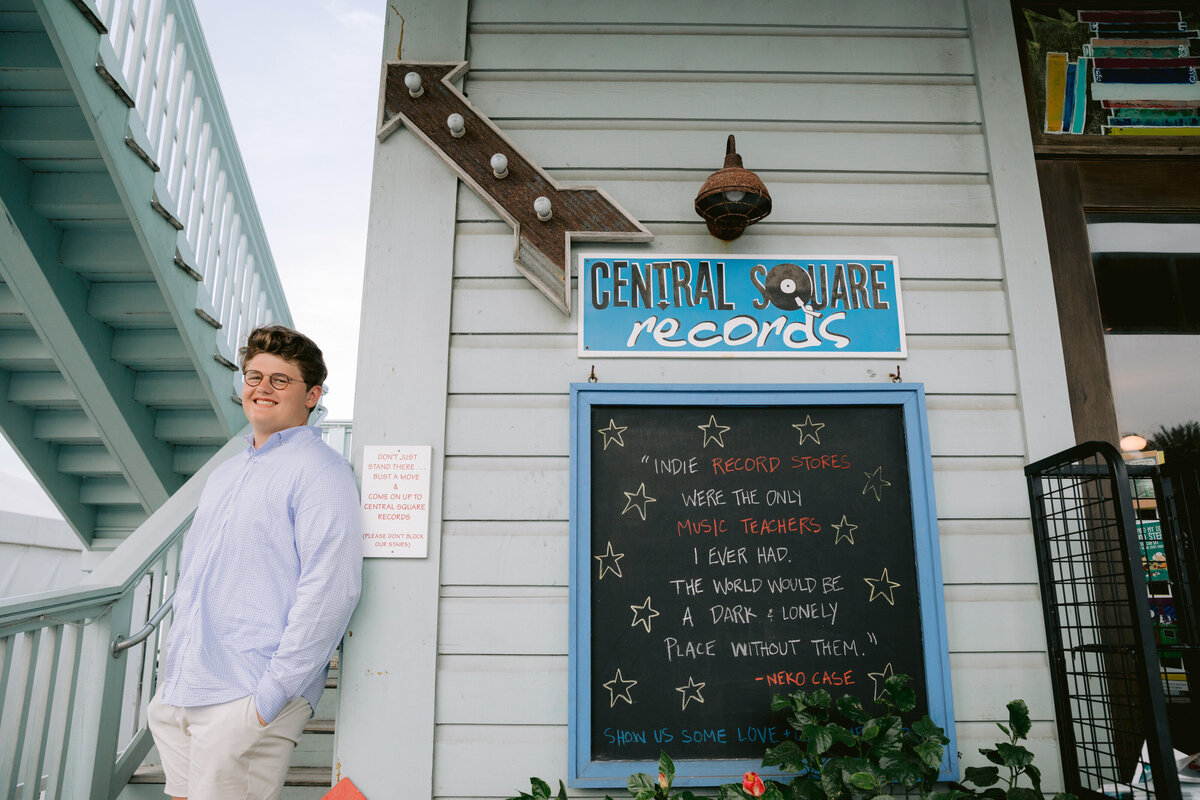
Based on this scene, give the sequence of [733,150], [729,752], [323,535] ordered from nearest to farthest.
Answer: [323,535], [729,752], [733,150]

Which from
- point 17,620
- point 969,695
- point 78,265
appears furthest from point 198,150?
point 969,695

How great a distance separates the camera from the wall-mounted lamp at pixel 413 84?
2232 mm

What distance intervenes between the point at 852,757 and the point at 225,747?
1483mm

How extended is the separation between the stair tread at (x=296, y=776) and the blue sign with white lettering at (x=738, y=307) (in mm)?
1907

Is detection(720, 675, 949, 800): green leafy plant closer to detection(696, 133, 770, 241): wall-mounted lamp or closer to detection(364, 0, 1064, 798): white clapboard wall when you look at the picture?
detection(364, 0, 1064, 798): white clapboard wall

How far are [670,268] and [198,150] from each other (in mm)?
3052

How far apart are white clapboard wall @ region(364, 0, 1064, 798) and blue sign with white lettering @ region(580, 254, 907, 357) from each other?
5cm

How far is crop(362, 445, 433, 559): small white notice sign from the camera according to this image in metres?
2.01

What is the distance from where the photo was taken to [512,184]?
2227mm

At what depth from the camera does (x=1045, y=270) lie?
227cm

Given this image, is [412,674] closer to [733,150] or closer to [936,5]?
[733,150]

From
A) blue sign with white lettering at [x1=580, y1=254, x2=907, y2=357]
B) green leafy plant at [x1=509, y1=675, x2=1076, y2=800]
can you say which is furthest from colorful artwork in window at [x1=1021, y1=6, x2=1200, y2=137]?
green leafy plant at [x1=509, y1=675, x2=1076, y2=800]

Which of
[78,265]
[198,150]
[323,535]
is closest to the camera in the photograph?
[323,535]

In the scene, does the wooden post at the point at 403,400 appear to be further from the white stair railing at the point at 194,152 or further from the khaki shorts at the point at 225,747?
the white stair railing at the point at 194,152
